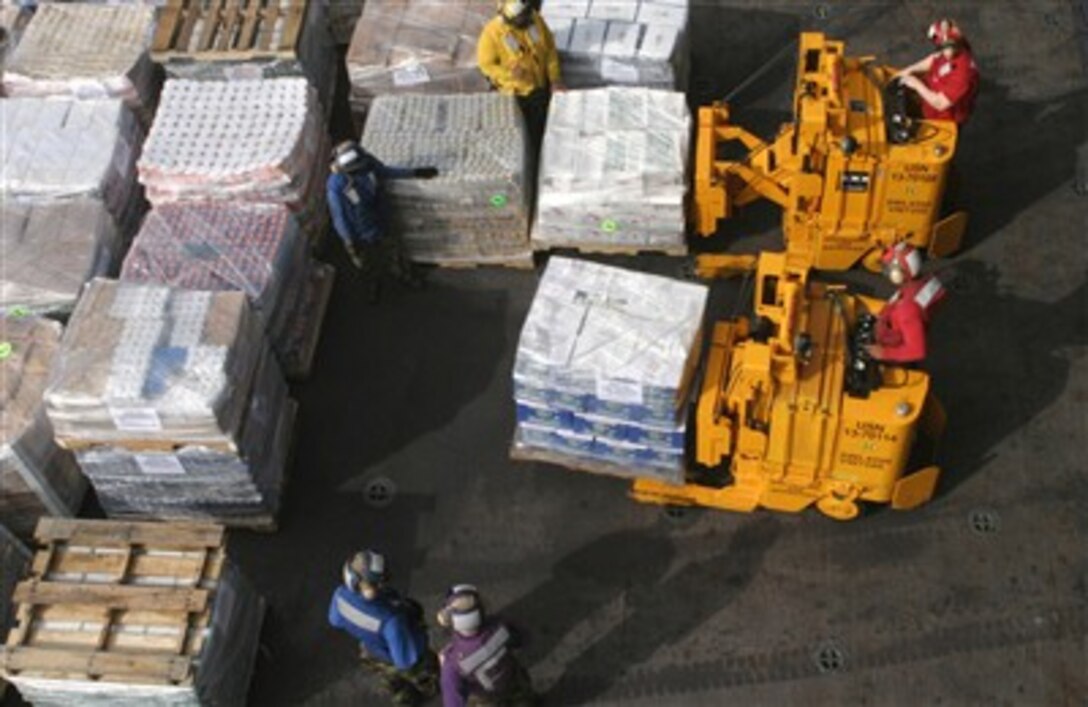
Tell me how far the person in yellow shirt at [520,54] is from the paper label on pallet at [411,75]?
1.97 feet

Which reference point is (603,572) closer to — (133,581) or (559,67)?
(133,581)

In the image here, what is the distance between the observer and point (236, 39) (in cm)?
1297

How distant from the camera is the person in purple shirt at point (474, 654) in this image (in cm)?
848

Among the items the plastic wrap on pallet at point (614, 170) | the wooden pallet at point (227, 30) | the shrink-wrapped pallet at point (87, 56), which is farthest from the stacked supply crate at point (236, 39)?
the plastic wrap on pallet at point (614, 170)

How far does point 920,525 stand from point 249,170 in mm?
6193

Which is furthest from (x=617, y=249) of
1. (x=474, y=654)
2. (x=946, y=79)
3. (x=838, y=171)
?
(x=474, y=654)

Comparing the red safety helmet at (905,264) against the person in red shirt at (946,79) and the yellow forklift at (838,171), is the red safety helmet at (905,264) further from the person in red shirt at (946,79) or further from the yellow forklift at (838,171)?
the person in red shirt at (946,79)

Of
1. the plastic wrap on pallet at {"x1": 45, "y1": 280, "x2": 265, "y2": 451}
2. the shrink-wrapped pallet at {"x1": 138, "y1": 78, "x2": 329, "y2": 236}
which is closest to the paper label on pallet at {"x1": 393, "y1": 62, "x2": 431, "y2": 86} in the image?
the shrink-wrapped pallet at {"x1": 138, "y1": 78, "x2": 329, "y2": 236}

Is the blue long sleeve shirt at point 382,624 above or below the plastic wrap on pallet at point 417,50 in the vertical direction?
below

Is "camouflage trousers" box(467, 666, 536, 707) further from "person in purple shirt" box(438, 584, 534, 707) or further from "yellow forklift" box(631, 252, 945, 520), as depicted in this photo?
"yellow forklift" box(631, 252, 945, 520)

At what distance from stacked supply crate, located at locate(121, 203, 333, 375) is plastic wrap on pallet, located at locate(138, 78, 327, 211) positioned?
7.8 inches

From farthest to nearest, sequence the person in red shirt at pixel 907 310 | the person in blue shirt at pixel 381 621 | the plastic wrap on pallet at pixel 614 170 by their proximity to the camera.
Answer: the plastic wrap on pallet at pixel 614 170 → the person in red shirt at pixel 907 310 → the person in blue shirt at pixel 381 621

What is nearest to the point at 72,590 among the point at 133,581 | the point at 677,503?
the point at 133,581

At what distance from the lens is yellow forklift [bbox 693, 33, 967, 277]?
1111cm
